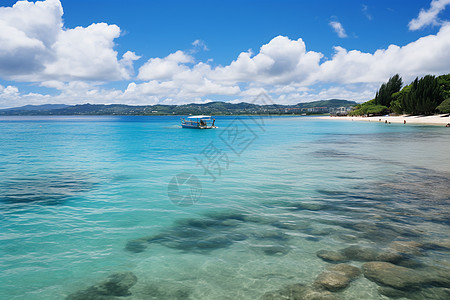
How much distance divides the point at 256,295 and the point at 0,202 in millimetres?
14918

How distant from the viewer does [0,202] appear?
14828 millimetres

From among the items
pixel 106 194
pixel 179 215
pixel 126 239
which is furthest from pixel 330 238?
pixel 106 194

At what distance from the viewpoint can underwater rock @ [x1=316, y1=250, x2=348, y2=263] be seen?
329 inches

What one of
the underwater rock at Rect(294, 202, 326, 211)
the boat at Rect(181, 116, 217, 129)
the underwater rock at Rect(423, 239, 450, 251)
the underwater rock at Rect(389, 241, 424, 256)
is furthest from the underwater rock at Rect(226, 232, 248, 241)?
the boat at Rect(181, 116, 217, 129)

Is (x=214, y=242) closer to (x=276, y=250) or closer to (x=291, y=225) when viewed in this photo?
(x=276, y=250)

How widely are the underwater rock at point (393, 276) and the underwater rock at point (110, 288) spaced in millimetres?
6338

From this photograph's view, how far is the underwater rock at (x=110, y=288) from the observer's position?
6.96m

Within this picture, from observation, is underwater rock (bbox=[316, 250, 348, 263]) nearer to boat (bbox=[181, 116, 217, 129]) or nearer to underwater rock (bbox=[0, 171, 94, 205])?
underwater rock (bbox=[0, 171, 94, 205])

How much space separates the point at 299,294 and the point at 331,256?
228 centimetres

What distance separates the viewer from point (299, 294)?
6.83 metres

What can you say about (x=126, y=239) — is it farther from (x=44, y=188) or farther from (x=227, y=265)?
(x=44, y=188)

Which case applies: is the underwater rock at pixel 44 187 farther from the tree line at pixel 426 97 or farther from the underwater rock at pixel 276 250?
the tree line at pixel 426 97

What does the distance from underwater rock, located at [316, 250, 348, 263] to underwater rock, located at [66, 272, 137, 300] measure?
5.54 meters

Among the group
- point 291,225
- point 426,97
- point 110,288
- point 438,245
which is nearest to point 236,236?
point 291,225
